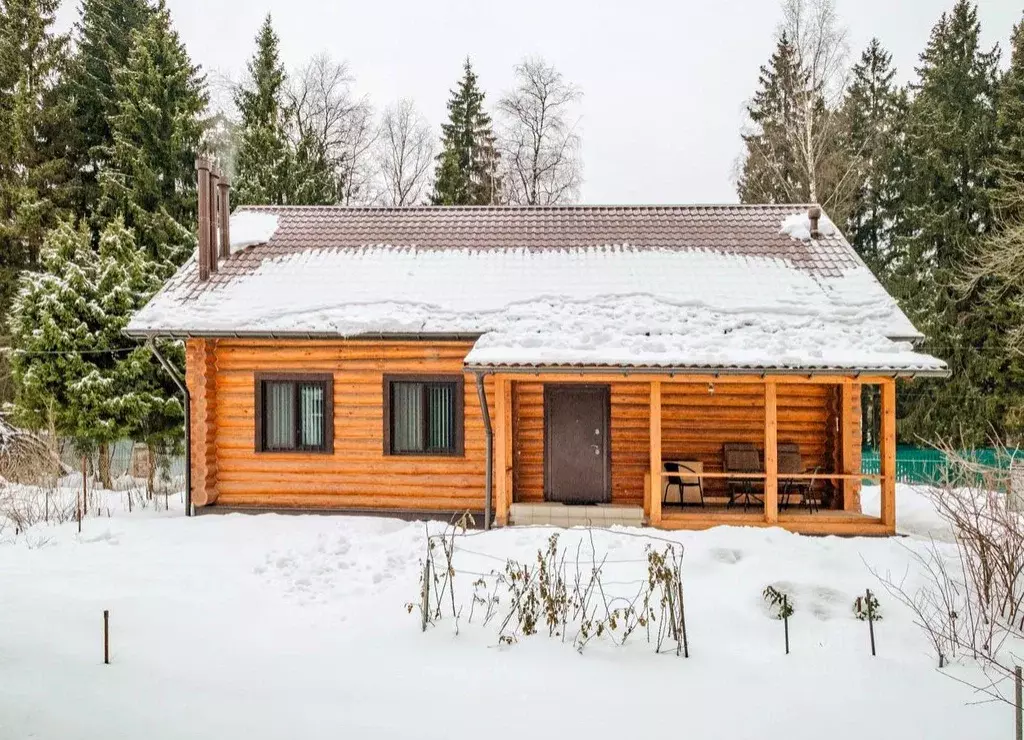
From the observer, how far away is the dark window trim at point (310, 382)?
35.6 ft

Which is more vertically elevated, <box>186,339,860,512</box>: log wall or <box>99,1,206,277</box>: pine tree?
<box>99,1,206,277</box>: pine tree

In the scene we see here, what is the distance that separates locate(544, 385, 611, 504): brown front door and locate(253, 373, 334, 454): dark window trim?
3509 mm

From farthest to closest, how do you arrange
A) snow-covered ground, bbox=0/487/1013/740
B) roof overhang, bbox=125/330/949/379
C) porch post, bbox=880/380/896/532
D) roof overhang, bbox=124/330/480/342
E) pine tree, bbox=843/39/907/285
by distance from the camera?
pine tree, bbox=843/39/907/285 < roof overhang, bbox=124/330/480/342 < porch post, bbox=880/380/896/532 < roof overhang, bbox=125/330/949/379 < snow-covered ground, bbox=0/487/1013/740

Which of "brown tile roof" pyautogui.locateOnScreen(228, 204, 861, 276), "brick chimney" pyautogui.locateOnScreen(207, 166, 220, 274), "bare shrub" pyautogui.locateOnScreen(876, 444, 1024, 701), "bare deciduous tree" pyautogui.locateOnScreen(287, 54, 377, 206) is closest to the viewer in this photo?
"bare shrub" pyautogui.locateOnScreen(876, 444, 1024, 701)

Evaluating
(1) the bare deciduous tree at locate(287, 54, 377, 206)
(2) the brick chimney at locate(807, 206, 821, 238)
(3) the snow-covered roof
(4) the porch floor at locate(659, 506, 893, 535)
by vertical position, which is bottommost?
(4) the porch floor at locate(659, 506, 893, 535)

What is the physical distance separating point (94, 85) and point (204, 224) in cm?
1612

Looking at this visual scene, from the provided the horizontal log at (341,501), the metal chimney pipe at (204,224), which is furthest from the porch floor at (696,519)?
the metal chimney pipe at (204,224)

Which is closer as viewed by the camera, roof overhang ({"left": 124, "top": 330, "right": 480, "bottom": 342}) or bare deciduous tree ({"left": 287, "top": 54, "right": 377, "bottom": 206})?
roof overhang ({"left": 124, "top": 330, "right": 480, "bottom": 342})

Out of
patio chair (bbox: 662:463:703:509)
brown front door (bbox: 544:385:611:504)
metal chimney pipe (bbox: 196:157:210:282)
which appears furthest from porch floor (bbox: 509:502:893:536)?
metal chimney pipe (bbox: 196:157:210:282)

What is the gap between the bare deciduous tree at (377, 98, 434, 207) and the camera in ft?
97.6

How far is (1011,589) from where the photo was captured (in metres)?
5.63

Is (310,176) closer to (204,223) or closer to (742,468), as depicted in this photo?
(204,223)

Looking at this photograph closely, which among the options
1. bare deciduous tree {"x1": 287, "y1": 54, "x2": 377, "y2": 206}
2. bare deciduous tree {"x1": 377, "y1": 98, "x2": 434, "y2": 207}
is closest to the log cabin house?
bare deciduous tree {"x1": 287, "y1": 54, "x2": 377, "y2": 206}

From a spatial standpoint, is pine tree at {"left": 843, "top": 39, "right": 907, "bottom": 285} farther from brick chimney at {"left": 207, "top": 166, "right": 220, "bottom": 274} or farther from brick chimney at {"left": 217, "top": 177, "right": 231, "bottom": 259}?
brick chimney at {"left": 207, "top": 166, "right": 220, "bottom": 274}
